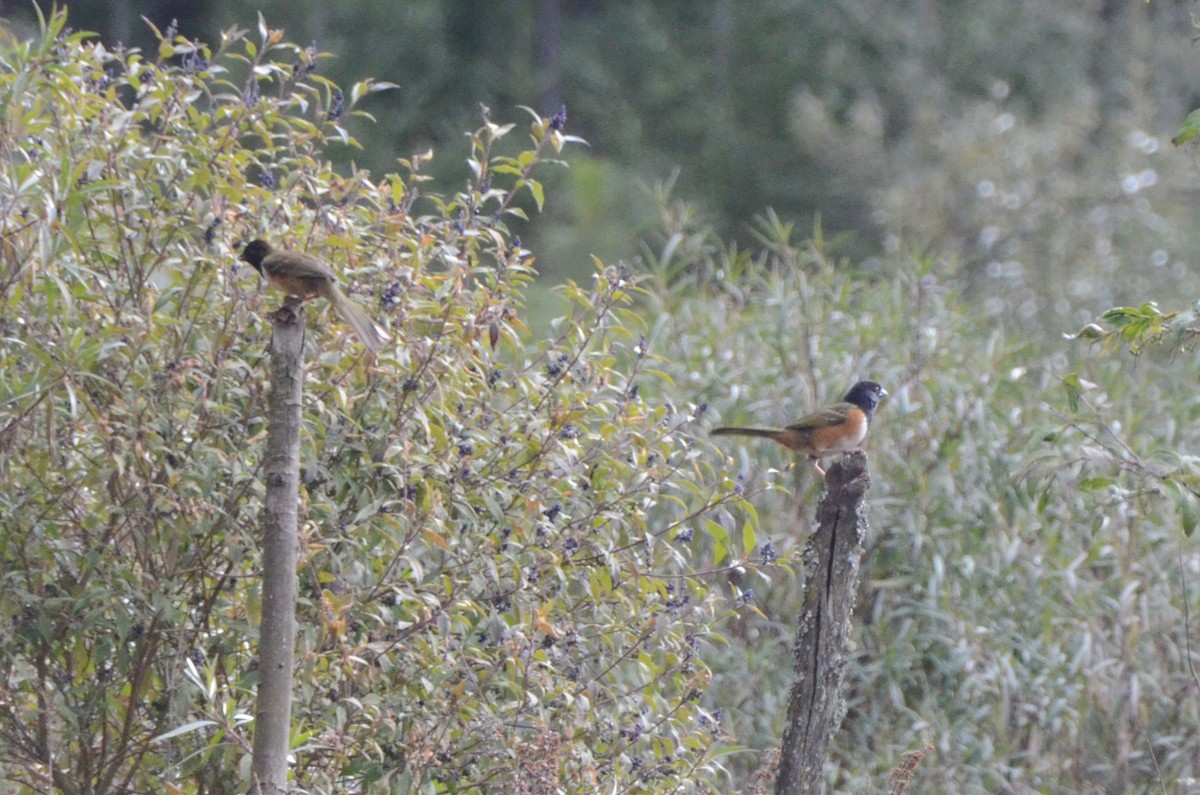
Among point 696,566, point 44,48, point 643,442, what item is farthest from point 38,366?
point 696,566

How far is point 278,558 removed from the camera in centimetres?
286

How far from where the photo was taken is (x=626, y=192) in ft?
59.4

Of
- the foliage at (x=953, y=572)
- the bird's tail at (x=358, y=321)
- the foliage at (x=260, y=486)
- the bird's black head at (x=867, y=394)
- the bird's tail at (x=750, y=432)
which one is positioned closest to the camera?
the bird's tail at (x=358, y=321)

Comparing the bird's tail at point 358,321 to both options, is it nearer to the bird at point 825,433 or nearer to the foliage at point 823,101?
the bird at point 825,433

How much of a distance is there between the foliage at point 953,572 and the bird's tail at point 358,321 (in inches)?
112

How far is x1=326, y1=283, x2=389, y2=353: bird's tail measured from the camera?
3.11 m

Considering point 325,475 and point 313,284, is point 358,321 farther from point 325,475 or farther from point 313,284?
point 325,475

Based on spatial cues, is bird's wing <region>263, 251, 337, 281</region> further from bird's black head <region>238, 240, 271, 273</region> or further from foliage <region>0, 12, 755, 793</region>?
foliage <region>0, 12, 755, 793</region>

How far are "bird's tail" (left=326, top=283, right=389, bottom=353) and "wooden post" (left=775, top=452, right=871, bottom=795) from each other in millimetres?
1102

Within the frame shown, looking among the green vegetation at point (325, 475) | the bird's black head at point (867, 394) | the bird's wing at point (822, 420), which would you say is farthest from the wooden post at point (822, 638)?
the bird's black head at point (867, 394)

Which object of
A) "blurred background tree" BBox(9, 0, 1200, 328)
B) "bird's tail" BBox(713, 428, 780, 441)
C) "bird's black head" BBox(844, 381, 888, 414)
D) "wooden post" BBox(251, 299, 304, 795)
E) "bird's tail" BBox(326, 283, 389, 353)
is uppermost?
"blurred background tree" BBox(9, 0, 1200, 328)

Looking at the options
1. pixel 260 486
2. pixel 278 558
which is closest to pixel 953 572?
pixel 260 486

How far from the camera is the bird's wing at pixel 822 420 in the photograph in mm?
4699

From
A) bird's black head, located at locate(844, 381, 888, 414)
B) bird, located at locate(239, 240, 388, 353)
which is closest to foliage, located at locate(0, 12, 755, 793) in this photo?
bird, located at locate(239, 240, 388, 353)
